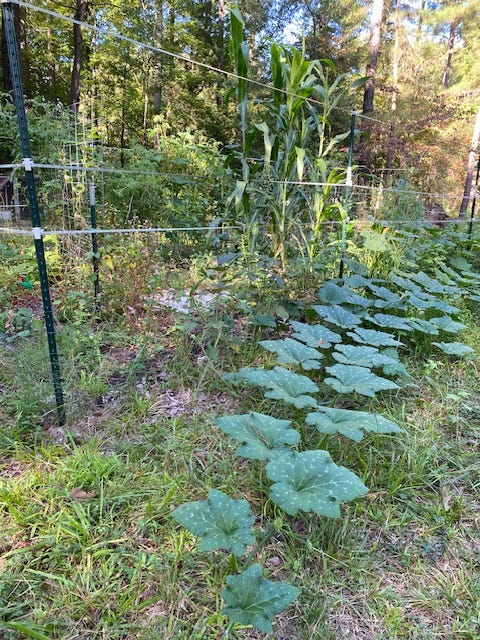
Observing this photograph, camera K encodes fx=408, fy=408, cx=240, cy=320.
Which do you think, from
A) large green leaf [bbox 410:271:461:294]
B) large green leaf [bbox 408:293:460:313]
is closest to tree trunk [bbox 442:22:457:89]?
large green leaf [bbox 410:271:461:294]

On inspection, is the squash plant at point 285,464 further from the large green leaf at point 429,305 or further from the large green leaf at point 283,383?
the large green leaf at point 429,305

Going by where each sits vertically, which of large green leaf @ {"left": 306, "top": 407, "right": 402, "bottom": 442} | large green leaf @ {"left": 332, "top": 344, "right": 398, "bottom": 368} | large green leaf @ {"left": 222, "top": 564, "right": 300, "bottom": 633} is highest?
large green leaf @ {"left": 332, "top": 344, "right": 398, "bottom": 368}

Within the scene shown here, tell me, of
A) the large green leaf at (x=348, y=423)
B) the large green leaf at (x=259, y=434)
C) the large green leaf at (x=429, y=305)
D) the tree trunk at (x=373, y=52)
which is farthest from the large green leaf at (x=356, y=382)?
the tree trunk at (x=373, y=52)

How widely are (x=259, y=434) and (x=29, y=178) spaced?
120 centimetres

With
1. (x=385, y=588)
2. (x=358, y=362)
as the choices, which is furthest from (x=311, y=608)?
(x=358, y=362)

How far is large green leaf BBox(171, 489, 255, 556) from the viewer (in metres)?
1.00

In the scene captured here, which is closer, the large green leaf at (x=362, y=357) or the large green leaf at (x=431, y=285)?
the large green leaf at (x=362, y=357)

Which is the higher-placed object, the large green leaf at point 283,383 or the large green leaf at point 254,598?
the large green leaf at point 283,383

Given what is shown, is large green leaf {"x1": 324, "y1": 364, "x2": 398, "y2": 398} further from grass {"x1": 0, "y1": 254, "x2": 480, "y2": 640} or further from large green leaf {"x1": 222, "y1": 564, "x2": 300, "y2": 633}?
large green leaf {"x1": 222, "y1": 564, "x2": 300, "y2": 633}

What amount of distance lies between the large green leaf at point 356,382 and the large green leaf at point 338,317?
0.47 m

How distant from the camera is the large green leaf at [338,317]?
212cm

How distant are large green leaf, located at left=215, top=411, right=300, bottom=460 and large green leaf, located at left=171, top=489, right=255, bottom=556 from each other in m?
0.15

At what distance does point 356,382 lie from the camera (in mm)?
1633

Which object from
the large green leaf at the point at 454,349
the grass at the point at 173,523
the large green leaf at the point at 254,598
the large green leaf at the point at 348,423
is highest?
the large green leaf at the point at 348,423
